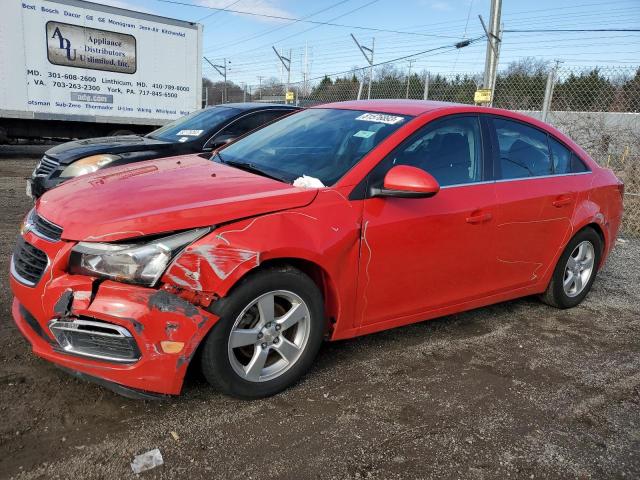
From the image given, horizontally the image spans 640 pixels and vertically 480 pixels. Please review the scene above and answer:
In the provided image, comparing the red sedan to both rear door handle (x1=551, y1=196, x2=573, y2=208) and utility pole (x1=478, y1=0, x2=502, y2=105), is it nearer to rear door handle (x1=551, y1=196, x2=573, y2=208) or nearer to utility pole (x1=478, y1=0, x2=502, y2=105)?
rear door handle (x1=551, y1=196, x2=573, y2=208)

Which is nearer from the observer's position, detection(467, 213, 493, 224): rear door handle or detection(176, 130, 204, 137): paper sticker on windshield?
detection(467, 213, 493, 224): rear door handle

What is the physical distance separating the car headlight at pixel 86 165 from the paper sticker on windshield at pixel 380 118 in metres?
3.35

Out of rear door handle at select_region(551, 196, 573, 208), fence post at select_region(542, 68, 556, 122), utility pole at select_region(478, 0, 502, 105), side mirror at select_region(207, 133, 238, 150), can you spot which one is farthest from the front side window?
utility pole at select_region(478, 0, 502, 105)

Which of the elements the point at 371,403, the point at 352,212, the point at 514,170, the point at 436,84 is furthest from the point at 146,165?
the point at 436,84

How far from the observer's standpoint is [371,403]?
288 centimetres

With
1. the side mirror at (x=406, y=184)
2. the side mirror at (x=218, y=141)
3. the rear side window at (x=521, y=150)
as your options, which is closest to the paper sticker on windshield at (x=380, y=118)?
the side mirror at (x=406, y=184)

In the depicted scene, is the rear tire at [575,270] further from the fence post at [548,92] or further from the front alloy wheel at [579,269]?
the fence post at [548,92]

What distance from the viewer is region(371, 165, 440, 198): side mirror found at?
293 centimetres

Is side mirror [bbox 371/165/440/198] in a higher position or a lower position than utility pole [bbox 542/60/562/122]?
lower

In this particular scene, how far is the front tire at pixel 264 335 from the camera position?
257 cm

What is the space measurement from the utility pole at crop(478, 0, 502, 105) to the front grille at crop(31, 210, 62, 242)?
9187 millimetres

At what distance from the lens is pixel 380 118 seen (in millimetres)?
3541

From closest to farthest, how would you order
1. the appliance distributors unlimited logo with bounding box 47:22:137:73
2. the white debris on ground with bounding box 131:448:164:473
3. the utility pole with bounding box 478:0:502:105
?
the white debris on ground with bounding box 131:448:164:473, the utility pole with bounding box 478:0:502:105, the appliance distributors unlimited logo with bounding box 47:22:137:73

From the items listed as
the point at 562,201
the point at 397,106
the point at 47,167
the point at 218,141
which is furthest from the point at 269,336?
the point at 47,167
